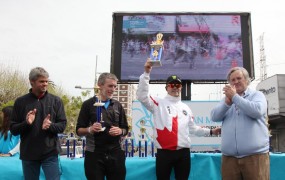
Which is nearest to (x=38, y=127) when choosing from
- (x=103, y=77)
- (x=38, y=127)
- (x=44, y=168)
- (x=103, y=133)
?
(x=38, y=127)

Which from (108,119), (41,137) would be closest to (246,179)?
(108,119)

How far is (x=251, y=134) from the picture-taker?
2.77 meters

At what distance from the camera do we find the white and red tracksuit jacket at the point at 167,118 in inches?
124

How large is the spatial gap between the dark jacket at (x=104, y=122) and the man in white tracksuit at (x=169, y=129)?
28 cm

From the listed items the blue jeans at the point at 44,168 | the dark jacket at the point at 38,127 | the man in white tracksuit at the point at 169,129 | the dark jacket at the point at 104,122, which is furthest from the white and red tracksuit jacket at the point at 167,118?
the blue jeans at the point at 44,168

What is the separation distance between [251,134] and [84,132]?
4.97 feet

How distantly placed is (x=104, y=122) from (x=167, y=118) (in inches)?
26.2

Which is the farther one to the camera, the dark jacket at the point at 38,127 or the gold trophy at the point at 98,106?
the dark jacket at the point at 38,127

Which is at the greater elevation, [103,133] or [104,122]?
[104,122]

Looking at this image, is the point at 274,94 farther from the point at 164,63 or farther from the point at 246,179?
the point at 246,179

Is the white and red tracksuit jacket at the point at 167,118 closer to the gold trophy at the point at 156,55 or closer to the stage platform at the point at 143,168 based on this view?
the gold trophy at the point at 156,55

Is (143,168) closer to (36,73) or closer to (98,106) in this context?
(98,106)

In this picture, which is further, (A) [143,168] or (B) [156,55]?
(A) [143,168]

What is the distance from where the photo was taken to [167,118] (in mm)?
3219
